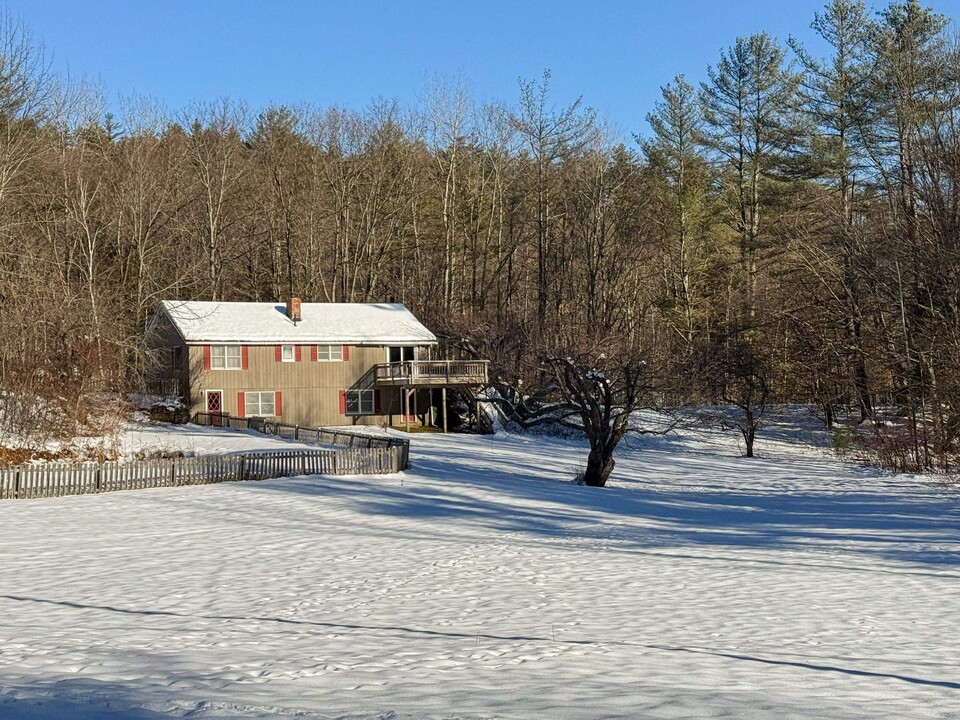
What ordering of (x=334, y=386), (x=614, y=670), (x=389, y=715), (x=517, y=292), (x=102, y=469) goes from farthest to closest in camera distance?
(x=517, y=292) < (x=334, y=386) < (x=102, y=469) < (x=614, y=670) < (x=389, y=715)

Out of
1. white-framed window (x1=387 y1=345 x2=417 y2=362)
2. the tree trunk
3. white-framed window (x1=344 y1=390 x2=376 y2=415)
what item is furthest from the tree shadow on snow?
white-framed window (x1=387 y1=345 x2=417 y2=362)

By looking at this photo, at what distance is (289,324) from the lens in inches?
1813

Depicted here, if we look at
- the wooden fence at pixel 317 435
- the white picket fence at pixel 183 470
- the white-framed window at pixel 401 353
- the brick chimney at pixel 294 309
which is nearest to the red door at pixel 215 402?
the wooden fence at pixel 317 435

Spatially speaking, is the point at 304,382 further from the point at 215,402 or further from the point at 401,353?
the point at 401,353

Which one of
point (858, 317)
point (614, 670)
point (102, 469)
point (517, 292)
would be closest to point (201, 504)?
point (102, 469)

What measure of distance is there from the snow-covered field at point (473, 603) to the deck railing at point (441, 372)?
16852 millimetres

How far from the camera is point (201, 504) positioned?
2372 cm

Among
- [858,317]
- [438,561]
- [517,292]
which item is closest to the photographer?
[438,561]

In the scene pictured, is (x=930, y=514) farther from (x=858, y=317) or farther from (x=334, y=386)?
(x=334, y=386)

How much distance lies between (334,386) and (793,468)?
21247mm

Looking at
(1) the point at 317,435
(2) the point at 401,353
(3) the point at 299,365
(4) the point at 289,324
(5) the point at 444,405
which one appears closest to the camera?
(1) the point at 317,435

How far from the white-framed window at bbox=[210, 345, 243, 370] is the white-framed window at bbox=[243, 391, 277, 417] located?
4.84ft

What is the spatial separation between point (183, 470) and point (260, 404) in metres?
18.1

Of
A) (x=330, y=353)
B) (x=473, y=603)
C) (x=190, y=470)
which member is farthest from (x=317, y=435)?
(x=473, y=603)
